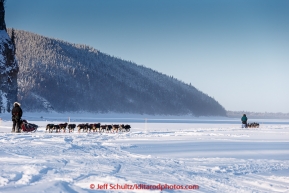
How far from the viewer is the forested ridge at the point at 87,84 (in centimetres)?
12838

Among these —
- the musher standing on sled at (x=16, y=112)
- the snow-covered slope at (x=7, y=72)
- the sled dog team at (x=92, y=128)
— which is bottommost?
the sled dog team at (x=92, y=128)

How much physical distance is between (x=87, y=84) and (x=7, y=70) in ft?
294

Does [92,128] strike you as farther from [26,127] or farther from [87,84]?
[87,84]

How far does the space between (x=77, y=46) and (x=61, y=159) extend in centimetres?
17936

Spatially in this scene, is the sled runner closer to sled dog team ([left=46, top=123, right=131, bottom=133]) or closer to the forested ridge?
sled dog team ([left=46, top=123, right=131, bottom=133])

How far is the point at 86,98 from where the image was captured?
137625 mm

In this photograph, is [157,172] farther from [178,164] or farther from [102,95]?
[102,95]

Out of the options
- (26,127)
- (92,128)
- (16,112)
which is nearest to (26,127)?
(26,127)

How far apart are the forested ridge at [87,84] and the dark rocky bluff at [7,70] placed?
176 feet

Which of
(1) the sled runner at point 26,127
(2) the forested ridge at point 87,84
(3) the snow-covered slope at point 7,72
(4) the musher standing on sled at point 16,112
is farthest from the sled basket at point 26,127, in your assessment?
(2) the forested ridge at point 87,84

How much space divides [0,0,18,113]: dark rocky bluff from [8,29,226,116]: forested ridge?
53.6 m

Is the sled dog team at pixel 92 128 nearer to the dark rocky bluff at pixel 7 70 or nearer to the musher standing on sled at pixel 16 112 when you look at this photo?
the musher standing on sled at pixel 16 112

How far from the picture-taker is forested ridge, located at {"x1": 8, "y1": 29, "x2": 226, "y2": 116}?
128375mm

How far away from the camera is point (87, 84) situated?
481ft
